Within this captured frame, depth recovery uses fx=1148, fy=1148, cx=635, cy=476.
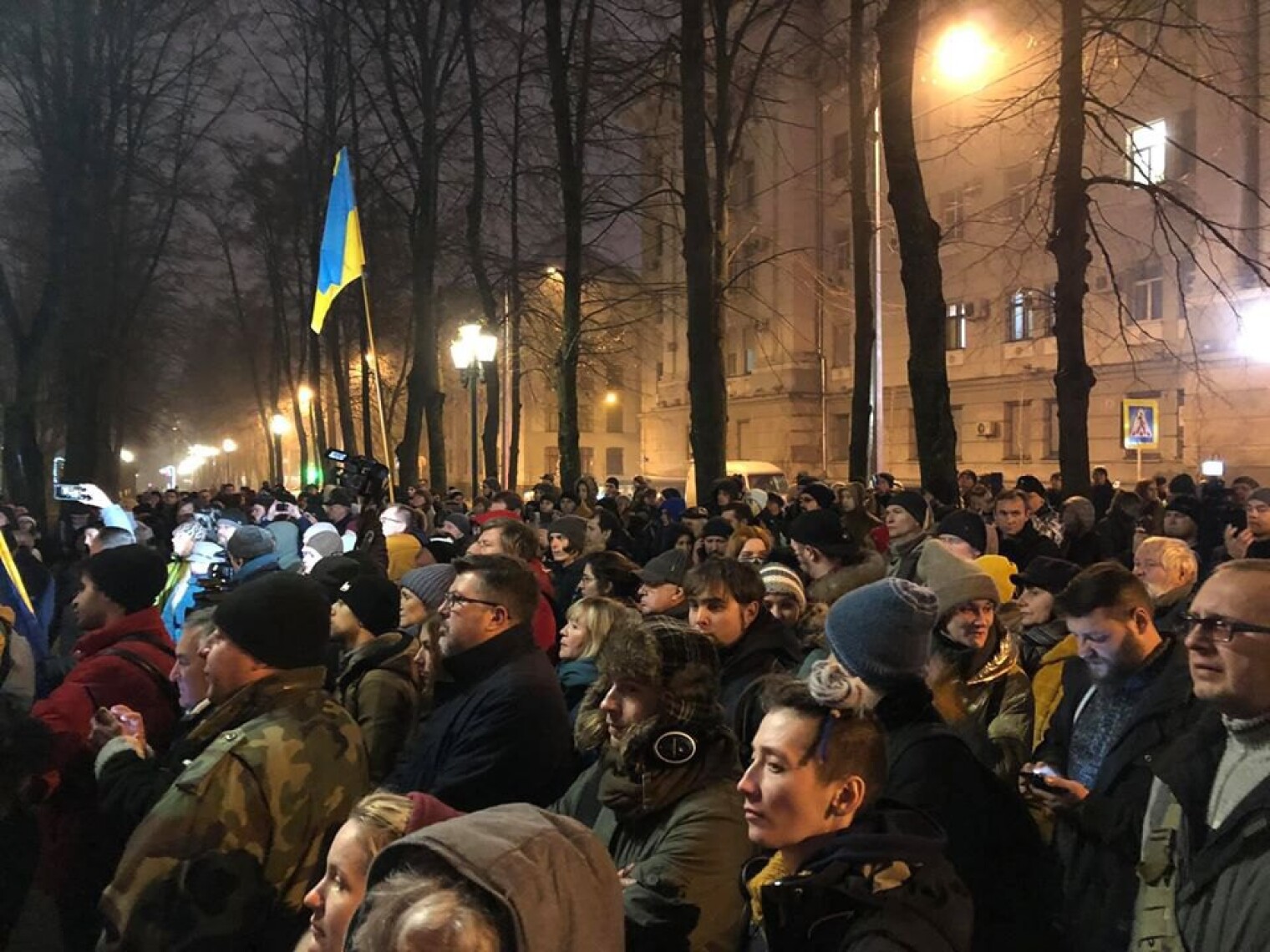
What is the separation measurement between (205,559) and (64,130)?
12.3m

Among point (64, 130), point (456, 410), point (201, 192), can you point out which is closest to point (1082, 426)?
point (64, 130)

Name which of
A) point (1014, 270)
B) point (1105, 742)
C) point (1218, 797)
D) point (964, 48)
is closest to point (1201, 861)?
point (1218, 797)

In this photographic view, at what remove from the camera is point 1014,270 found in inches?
1165

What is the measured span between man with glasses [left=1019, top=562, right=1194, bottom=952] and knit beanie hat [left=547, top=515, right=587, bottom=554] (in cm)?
546

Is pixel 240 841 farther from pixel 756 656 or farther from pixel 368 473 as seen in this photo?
pixel 368 473

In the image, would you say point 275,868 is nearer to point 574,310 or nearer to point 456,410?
point 574,310

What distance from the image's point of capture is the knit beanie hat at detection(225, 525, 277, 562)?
7.61m

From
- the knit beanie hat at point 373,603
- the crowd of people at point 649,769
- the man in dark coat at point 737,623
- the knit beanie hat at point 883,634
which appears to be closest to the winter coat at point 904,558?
the crowd of people at point 649,769

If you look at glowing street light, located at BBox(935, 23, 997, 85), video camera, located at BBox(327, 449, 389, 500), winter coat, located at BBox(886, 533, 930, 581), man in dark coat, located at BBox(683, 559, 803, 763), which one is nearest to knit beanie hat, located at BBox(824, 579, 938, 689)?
man in dark coat, located at BBox(683, 559, 803, 763)

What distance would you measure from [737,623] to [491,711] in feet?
4.02

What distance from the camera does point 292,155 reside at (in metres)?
33.1

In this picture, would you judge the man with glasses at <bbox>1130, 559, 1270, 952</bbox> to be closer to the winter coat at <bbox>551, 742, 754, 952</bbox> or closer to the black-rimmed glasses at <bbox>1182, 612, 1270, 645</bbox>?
the black-rimmed glasses at <bbox>1182, 612, 1270, 645</bbox>

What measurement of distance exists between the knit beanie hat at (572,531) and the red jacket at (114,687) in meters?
4.97

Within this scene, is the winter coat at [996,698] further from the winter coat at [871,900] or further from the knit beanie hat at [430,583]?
the knit beanie hat at [430,583]
